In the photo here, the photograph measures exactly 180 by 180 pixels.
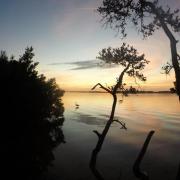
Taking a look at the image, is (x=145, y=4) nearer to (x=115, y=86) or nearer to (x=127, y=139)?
(x=115, y=86)

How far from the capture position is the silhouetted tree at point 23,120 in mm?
20156

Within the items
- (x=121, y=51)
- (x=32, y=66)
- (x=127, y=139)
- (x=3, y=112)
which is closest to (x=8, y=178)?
(x=3, y=112)

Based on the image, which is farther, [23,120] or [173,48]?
[23,120]

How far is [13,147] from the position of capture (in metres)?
20.2

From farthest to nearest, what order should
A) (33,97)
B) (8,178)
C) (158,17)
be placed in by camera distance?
(33,97), (8,178), (158,17)

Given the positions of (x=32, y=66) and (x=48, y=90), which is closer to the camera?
(x=32, y=66)

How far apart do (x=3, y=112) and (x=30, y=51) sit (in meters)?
7.41

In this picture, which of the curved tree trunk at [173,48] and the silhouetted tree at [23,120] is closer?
the curved tree trunk at [173,48]

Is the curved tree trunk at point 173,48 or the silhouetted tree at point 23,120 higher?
the curved tree trunk at point 173,48

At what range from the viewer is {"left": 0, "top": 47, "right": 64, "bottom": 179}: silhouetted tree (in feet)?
66.1

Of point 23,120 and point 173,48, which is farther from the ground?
point 173,48

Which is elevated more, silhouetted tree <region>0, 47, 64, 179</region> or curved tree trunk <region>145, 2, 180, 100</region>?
curved tree trunk <region>145, 2, 180, 100</region>

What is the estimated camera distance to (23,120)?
21484 millimetres

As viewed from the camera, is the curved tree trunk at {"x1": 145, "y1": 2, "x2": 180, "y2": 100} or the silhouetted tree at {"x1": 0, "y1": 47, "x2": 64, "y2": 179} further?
the silhouetted tree at {"x1": 0, "y1": 47, "x2": 64, "y2": 179}
